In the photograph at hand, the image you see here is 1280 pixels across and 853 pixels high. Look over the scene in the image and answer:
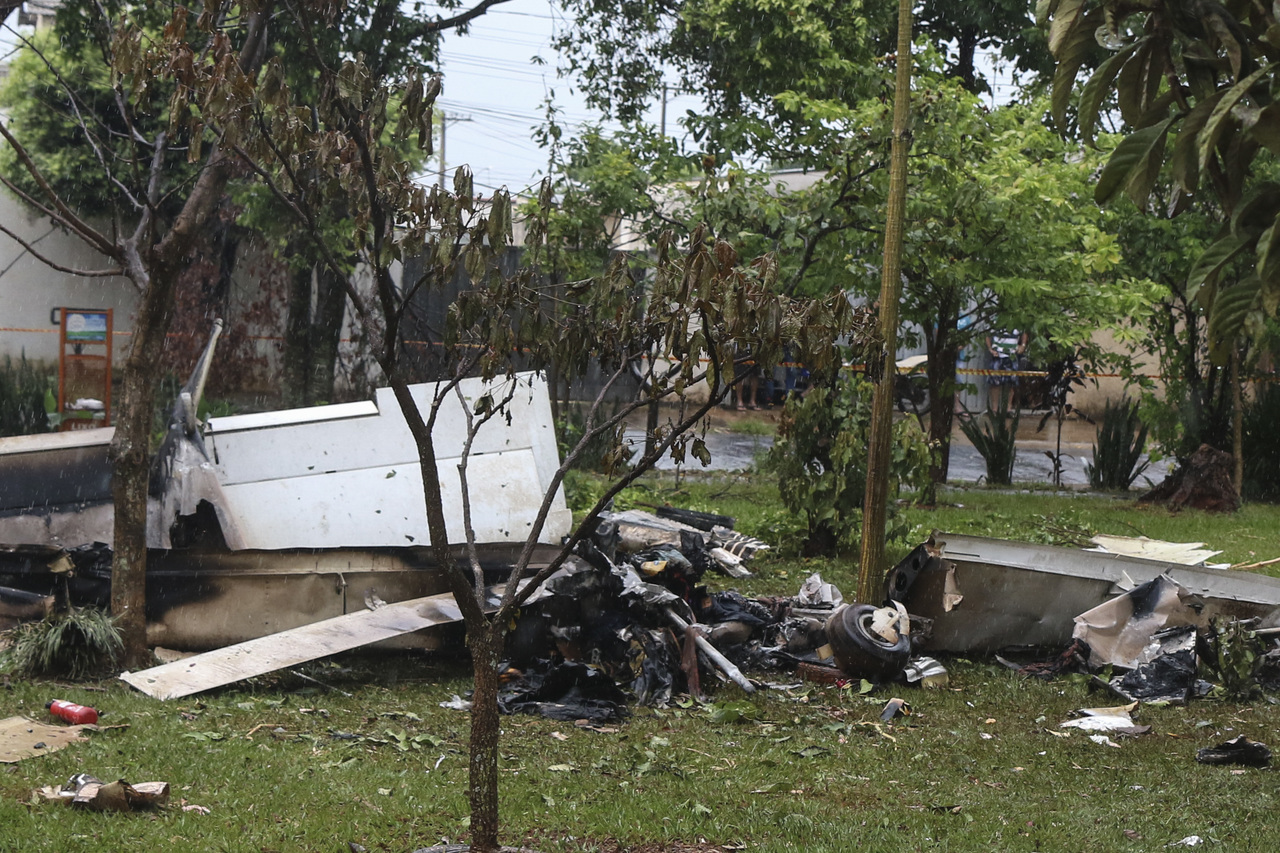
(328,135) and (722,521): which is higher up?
(328,135)

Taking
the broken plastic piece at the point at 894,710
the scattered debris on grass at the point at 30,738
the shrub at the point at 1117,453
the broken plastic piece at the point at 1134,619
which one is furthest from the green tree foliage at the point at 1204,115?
the shrub at the point at 1117,453

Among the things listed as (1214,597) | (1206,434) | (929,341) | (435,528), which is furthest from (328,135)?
(1206,434)

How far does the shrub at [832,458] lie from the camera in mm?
10625

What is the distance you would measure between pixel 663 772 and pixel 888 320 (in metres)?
3.47

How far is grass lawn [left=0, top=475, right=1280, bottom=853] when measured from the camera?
15.9 feet

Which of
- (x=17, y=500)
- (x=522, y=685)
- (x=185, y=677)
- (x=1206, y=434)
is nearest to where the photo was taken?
(x=185, y=677)

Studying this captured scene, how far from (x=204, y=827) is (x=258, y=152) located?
263 cm

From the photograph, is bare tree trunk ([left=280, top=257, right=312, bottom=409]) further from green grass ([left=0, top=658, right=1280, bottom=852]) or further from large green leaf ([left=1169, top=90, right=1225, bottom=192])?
large green leaf ([left=1169, top=90, right=1225, bottom=192])

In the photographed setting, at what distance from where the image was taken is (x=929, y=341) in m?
14.2

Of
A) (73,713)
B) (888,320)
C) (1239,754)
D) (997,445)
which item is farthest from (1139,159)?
(997,445)

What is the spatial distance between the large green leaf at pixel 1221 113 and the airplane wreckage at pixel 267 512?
4.84 m

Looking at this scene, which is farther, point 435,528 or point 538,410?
point 538,410

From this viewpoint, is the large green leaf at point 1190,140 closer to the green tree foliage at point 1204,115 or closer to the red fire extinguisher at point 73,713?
the green tree foliage at point 1204,115

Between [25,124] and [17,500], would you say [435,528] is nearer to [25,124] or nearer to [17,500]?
[17,500]
